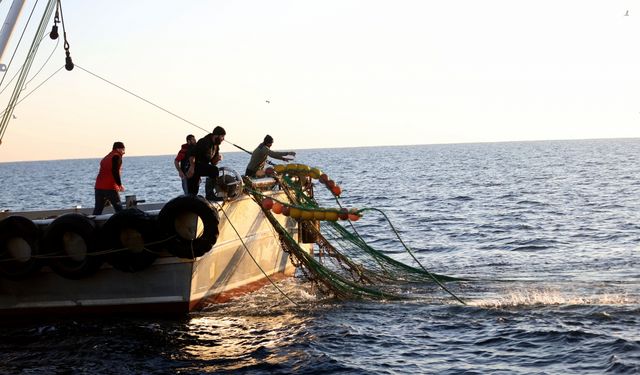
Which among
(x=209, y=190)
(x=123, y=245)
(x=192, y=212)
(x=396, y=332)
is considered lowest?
(x=396, y=332)

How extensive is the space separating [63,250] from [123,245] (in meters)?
0.97

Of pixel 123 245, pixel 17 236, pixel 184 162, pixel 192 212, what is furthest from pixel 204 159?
pixel 17 236

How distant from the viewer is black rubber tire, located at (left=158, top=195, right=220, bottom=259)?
42.5ft

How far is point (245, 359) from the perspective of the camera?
1163 cm

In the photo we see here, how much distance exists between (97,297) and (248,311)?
2484mm

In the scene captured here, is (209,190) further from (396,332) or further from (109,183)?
(396,332)

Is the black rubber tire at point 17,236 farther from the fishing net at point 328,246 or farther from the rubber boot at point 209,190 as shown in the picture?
the fishing net at point 328,246

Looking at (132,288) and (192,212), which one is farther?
(132,288)

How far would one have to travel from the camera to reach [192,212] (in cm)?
1312

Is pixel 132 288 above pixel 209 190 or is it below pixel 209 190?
below

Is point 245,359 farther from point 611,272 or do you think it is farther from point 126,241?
point 611,272

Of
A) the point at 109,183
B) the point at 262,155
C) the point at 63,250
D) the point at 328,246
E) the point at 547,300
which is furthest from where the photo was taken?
the point at 262,155

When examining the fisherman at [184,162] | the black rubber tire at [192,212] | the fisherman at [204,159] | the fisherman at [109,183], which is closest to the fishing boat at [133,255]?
the black rubber tire at [192,212]

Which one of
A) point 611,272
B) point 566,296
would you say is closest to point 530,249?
point 611,272
